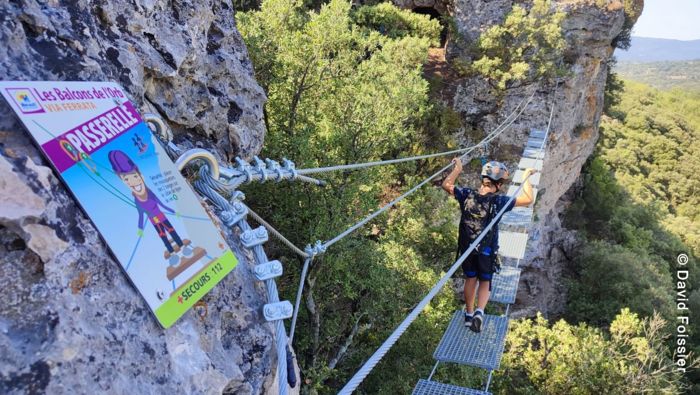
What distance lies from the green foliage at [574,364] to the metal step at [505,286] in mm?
5508

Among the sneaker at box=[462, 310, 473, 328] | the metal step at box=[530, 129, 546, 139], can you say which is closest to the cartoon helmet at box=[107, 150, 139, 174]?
the sneaker at box=[462, 310, 473, 328]

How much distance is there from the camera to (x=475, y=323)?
16.2 ft

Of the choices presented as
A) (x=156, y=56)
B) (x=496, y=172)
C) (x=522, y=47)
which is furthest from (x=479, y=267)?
(x=522, y=47)

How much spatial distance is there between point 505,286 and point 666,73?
434 feet

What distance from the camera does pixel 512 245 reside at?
7.51m

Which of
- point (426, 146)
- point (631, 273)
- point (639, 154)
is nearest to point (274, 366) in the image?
point (426, 146)

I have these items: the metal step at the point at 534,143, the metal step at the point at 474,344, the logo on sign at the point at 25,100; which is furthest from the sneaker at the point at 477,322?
the metal step at the point at 534,143

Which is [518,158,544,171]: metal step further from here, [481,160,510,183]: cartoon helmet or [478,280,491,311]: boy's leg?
[481,160,510,183]: cartoon helmet

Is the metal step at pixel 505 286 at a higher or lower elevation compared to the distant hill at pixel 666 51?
lower

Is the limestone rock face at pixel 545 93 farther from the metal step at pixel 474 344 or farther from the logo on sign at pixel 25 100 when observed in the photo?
the logo on sign at pixel 25 100

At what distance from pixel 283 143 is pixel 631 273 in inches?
691

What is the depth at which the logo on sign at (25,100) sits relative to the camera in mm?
1601

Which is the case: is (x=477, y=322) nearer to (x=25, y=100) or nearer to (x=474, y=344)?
(x=474, y=344)

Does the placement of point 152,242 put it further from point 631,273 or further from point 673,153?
point 673,153
